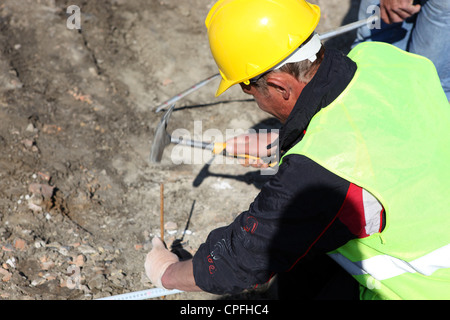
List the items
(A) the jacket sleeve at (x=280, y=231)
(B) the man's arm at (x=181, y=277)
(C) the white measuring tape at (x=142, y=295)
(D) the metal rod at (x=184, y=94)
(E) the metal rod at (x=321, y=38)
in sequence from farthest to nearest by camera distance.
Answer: (D) the metal rod at (x=184, y=94) < (E) the metal rod at (x=321, y=38) < (C) the white measuring tape at (x=142, y=295) < (B) the man's arm at (x=181, y=277) < (A) the jacket sleeve at (x=280, y=231)

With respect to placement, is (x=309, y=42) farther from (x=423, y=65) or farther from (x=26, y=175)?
(x=26, y=175)

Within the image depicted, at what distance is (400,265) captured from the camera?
76.0 inches

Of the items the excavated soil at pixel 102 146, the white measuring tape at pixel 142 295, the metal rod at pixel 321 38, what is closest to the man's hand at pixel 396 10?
the metal rod at pixel 321 38

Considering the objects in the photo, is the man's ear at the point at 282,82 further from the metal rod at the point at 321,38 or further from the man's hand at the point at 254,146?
the metal rod at the point at 321,38

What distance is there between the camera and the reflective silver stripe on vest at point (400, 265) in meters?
1.86

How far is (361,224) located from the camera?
1750mm

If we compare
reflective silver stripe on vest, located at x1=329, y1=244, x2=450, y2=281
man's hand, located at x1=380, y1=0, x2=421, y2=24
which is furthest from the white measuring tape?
man's hand, located at x1=380, y1=0, x2=421, y2=24

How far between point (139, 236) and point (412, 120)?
7.10 feet

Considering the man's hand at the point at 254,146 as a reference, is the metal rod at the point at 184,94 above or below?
below

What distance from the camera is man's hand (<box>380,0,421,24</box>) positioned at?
347 cm

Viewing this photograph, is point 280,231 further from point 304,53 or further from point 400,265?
point 304,53

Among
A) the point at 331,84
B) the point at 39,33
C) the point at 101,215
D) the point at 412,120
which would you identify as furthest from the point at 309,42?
the point at 39,33

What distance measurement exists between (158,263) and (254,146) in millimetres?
1057

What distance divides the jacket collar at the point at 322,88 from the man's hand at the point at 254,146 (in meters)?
1.04
